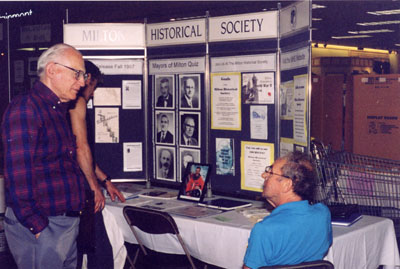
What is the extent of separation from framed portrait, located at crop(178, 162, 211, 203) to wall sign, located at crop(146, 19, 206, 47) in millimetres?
982

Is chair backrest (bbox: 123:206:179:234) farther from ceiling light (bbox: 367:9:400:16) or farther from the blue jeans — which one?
ceiling light (bbox: 367:9:400:16)

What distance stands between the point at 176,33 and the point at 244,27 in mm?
655

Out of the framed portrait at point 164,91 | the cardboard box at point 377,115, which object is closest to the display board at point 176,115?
the framed portrait at point 164,91

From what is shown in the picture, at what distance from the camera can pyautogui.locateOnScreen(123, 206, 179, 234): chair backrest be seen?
3096 mm

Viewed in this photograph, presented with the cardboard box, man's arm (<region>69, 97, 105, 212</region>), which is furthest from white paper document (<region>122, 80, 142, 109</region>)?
the cardboard box

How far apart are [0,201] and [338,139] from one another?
437cm

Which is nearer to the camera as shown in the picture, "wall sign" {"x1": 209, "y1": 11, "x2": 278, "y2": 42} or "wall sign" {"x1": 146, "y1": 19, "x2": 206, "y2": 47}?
"wall sign" {"x1": 209, "y1": 11, "x2": 278, "y2": 42}

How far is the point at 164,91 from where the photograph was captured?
4.44m

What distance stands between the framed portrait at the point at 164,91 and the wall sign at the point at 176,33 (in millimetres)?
287

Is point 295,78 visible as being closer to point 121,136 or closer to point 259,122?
point 259,122

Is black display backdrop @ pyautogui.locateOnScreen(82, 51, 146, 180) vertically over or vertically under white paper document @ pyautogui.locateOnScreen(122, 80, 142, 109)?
under

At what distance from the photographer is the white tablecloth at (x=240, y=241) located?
301cm

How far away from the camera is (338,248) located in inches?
115

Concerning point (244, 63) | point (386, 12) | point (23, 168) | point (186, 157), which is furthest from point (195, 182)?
point (386, 12)
